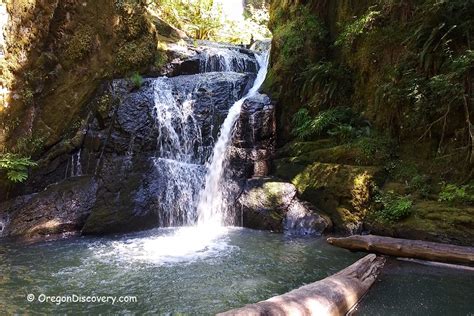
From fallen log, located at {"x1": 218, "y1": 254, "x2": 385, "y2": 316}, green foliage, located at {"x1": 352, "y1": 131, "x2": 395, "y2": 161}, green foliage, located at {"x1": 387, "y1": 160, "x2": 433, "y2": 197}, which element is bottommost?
fallen log, located at {"x1": 218, "y1": 254, "x2": 385, "y2": 316}

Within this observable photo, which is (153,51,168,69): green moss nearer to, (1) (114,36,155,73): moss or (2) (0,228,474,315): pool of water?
(1) (114,36,155,73): moss

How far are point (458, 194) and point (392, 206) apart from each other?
3.70ft

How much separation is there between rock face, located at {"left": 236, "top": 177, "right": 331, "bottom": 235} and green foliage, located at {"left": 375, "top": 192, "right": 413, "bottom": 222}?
1223 mm

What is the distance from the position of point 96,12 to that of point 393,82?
9.23 m

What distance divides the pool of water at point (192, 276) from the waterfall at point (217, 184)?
1.72m

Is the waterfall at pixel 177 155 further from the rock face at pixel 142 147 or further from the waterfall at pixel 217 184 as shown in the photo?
the waterfall at pixel 217 184

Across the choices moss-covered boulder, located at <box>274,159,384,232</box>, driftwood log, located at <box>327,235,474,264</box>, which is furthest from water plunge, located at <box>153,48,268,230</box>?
driftwood log, located at <box>327,235,474,264</box>

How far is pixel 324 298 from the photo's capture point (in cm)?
374

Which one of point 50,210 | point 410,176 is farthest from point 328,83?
point 50,210

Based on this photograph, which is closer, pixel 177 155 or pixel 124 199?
pixel 124 199

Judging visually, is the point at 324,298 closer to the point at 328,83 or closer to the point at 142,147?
the point at 328,83

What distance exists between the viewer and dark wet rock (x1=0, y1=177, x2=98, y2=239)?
26.9 feet

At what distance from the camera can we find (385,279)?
4.97 m

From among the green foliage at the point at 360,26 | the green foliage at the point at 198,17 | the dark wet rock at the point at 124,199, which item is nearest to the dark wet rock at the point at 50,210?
the dark wet rock at the point at 124,199
